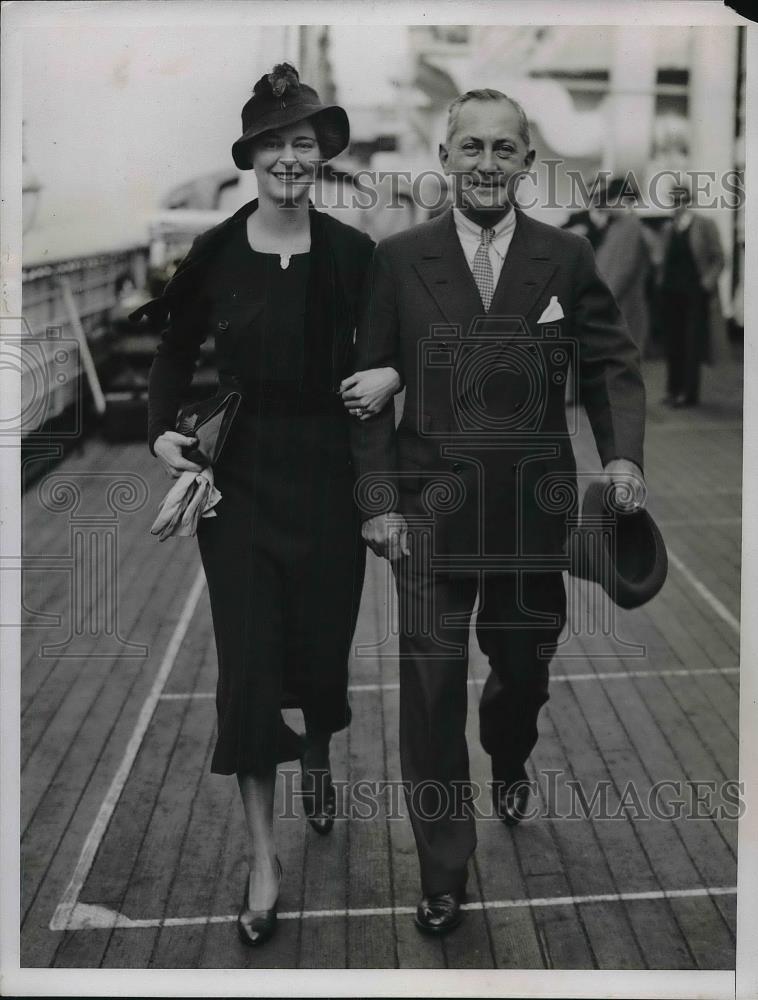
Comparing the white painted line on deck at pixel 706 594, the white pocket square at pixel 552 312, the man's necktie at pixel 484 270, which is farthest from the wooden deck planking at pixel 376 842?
the white painted line on deck at pixel 706 594

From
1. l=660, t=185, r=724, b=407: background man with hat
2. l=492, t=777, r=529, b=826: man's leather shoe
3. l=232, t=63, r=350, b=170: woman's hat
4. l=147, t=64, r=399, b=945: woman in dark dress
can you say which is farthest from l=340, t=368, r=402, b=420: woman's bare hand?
l=492, t=777, r=529, b=826: man's leather shoe

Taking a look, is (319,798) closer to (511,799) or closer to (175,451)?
(511,799)

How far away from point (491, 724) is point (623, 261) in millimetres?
1332

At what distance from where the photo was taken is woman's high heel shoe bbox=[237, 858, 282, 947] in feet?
13.3

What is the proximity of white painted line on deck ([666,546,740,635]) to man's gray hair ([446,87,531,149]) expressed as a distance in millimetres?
2566

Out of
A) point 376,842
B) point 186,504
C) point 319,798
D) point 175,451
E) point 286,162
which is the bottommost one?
point 376,842

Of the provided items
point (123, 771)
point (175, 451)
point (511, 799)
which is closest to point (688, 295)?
point (511, 799)

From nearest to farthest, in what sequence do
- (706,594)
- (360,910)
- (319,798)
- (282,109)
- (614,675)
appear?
(282,109), (360,910), (319,798), (614,675), (706,594)

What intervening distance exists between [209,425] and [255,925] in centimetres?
130

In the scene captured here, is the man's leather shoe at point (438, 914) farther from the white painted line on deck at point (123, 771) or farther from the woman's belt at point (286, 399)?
the woman's belt at point (286, 399)

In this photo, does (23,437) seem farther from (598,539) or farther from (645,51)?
(645,51)

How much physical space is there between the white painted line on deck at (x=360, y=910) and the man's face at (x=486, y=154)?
6.02ft

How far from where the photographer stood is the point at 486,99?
392 cm

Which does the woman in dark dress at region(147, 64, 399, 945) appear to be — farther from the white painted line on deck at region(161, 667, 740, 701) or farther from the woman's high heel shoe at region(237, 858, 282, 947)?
the white painted line on deck at region(161, 667, 740, 701)
